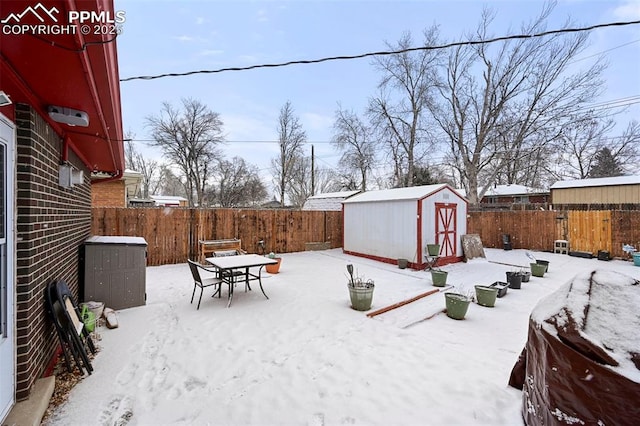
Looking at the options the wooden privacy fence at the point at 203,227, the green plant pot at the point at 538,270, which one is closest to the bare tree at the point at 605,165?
the green plant pot at the point at 538,270

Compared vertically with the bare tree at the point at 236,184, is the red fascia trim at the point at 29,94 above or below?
below

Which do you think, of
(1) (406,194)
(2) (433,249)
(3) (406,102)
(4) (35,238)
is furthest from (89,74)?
(3) (406,102)

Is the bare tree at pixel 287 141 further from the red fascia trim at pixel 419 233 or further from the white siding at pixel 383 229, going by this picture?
the red fascia trim at pixel 419 233

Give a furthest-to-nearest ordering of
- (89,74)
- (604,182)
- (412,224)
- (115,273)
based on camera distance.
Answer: (604,182) < (412,224) < (115,273) < (89,74)

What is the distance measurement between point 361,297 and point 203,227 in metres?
6.29

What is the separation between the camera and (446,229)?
9.07m

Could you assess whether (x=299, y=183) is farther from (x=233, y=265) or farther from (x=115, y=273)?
(x=115, y=273)

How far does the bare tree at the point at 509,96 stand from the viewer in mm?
15289

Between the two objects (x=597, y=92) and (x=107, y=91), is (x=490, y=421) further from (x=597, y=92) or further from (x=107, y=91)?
(x=597, y=92)

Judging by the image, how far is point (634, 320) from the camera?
1.76m

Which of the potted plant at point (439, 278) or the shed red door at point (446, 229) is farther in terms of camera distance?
the shed red door at point (446, 229)

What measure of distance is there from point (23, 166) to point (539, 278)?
32.0 feet

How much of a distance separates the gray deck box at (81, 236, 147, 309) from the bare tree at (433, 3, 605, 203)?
57.2 feet
